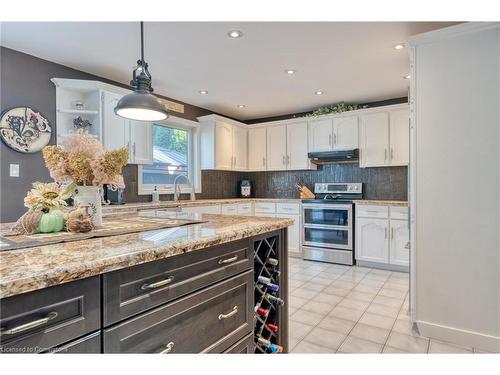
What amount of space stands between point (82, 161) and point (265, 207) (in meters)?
3.78

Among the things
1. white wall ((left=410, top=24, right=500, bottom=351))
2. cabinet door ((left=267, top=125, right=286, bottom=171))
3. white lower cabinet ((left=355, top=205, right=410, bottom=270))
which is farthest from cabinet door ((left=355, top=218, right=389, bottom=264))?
white wall ((left=410, top=24, right=500, bottom=351))

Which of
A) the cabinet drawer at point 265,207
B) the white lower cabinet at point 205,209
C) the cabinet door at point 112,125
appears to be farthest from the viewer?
the cabinet drawer at point 265,207

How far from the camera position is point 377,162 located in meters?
4.34

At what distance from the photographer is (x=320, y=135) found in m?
4.77

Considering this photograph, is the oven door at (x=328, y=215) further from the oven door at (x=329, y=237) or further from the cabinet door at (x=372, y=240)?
the cabinet door at (x=372, y=240)

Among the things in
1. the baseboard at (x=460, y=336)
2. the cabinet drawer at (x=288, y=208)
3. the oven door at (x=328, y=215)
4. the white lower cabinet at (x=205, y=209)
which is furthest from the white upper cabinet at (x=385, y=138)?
the baseboard at (x=460, y=336)

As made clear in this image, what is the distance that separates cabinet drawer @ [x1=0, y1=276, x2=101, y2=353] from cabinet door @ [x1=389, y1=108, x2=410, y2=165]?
4227mm

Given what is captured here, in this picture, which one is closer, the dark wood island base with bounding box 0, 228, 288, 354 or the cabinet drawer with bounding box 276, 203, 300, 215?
the dark wood island base with bounding box 0, 228, 288, 354

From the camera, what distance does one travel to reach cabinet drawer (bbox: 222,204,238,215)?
175 inches

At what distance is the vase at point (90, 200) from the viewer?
4.58 ft

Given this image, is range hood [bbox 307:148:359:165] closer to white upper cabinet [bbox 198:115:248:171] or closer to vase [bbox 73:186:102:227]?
white upper cabinet [bbox 198:115:248:171]

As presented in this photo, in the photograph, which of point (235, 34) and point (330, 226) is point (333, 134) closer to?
point (330, 226)

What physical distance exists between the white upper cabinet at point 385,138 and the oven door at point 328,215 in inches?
30.9
